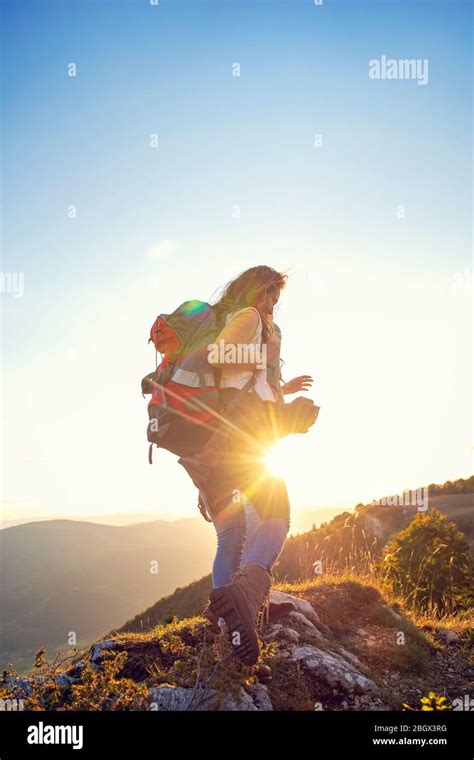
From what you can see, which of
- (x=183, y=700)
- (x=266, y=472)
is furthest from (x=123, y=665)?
(x=266, y=472)

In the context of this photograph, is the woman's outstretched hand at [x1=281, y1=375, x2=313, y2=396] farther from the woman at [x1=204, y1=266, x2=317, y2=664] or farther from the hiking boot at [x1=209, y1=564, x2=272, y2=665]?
the hiking boot at [x1=209, y1=564, x2=272, y2=665]

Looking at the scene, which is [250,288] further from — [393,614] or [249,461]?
[393,614]

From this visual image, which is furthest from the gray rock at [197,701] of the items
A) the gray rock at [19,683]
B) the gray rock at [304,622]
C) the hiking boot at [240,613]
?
the gray rock at [304,622]

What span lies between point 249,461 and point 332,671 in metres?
1.86

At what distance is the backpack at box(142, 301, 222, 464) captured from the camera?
3500 mm

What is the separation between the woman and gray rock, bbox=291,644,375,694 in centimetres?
96

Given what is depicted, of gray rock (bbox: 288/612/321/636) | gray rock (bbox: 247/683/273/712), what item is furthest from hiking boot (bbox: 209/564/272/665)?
gray rock (bbox: 288/612/321/636)

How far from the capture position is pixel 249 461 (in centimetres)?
355

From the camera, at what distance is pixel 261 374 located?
367 centimetres

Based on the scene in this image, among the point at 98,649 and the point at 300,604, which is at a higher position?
the point at 300,604

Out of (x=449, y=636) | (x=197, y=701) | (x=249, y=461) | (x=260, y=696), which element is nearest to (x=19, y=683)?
(x=197, y=701)

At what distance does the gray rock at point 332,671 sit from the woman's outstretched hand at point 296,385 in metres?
2.16

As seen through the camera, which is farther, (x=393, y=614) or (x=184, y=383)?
(x=393, y=614)
